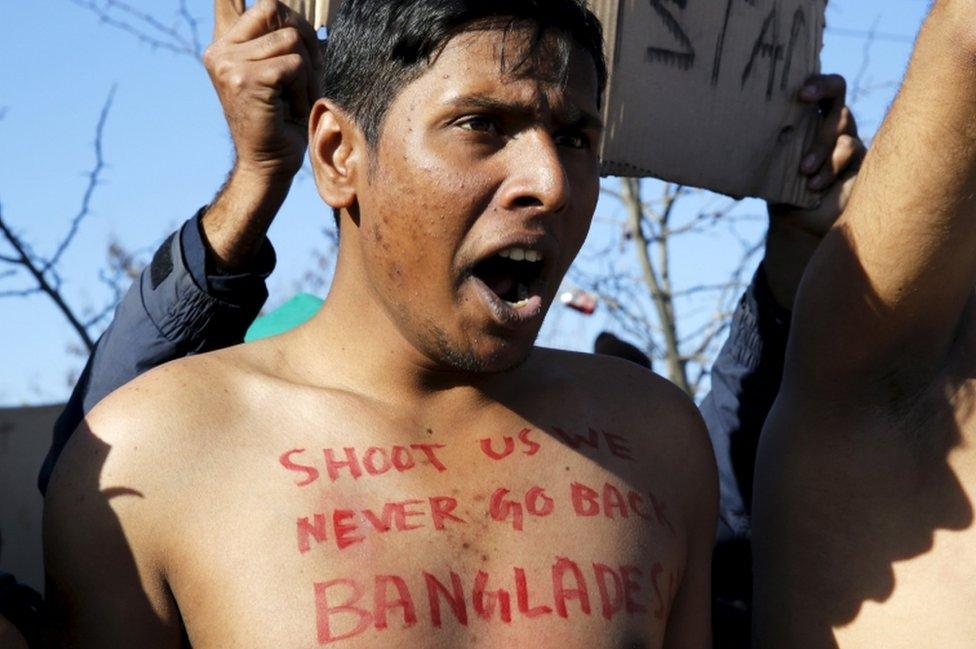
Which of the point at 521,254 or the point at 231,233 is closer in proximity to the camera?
the point at 521,254

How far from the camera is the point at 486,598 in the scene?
7.36 feet

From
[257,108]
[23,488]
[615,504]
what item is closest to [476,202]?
[615,504]

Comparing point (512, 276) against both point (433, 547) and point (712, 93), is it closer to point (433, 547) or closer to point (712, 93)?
point (433, 547)

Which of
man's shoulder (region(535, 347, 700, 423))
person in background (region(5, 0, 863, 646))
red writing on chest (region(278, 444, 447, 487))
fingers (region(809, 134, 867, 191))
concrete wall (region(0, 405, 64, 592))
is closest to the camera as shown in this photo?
red writing on chest (region(278, 444, 447, 487))

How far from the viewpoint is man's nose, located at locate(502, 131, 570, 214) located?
2287 millimetres

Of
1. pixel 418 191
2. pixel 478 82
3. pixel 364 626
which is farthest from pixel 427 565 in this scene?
pixel 478 82

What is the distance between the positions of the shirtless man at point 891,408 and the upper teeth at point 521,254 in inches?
24.1

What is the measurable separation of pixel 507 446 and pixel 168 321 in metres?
0.80

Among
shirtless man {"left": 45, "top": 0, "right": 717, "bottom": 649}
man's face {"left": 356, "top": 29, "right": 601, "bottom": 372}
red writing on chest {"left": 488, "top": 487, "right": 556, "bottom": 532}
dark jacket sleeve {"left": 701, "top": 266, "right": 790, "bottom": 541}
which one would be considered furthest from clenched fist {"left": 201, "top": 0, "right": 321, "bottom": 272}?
dark jacket sleeve {"left": 701, "top": 266, "right": 790, "bottom": 541}

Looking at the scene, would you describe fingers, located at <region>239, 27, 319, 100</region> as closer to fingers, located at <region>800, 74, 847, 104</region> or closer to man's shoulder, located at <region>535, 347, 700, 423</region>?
man's shoulder, located at <region>535, 347, 700, 423</region>

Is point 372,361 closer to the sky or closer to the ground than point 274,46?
closer to the ground

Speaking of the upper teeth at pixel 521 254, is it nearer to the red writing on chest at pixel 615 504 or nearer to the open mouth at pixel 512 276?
the open mouth at pixel 512 276

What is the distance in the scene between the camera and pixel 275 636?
2131 mm

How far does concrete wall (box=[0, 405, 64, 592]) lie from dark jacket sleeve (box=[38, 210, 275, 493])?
103 centimetres
